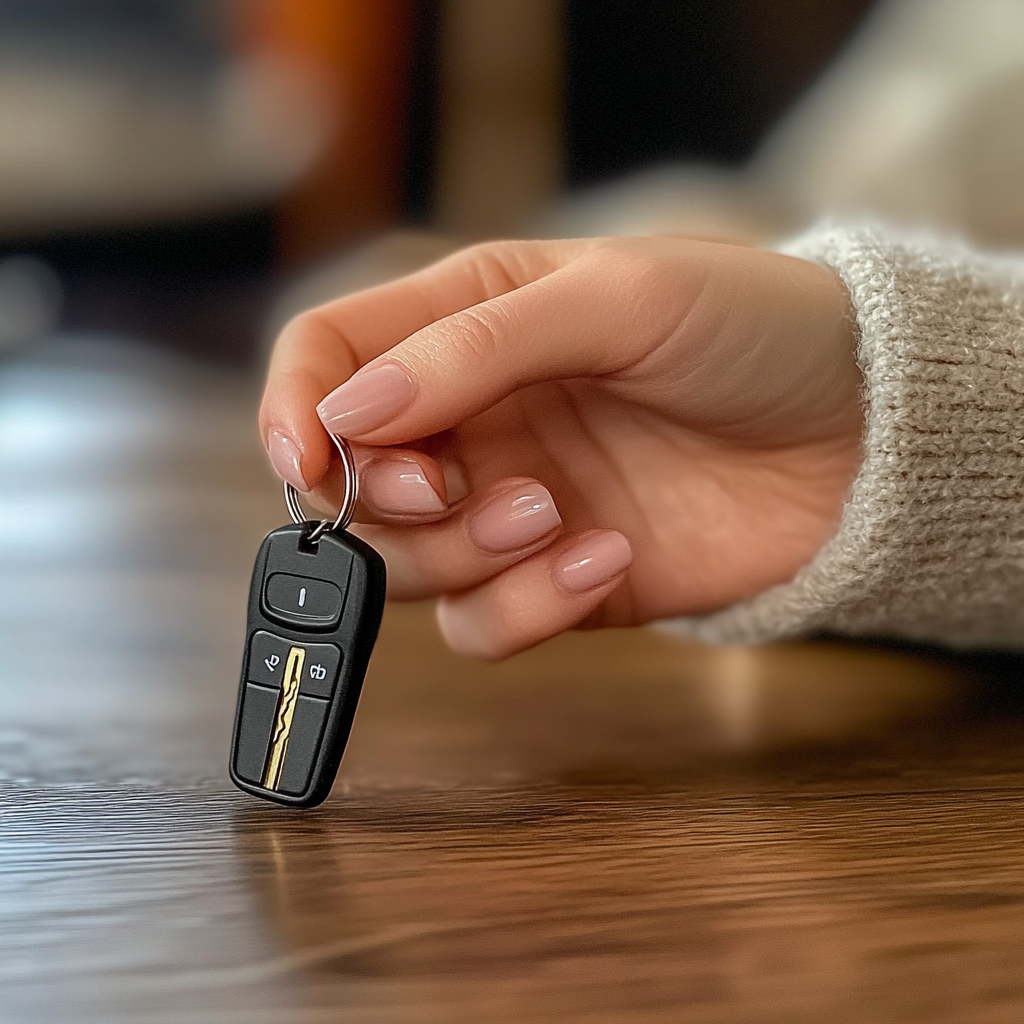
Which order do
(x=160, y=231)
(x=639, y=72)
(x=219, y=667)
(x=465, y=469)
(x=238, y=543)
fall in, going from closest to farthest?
(x=465, y=469)
(x=219, y=667)
(x=238, y=543)
(x=639, y=72)
(x=160, y=231)

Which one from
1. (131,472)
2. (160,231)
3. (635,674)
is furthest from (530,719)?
(160,231)

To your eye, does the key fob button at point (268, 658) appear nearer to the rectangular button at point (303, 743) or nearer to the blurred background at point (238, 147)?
the rectangular button at point (303, 743)

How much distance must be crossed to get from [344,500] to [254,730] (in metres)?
0.09

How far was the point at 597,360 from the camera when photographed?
0.47 meters

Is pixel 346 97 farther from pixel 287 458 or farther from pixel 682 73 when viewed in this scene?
pixel 287 458

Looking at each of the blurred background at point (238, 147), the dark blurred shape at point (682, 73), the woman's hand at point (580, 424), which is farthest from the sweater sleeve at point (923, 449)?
the blurred background at point (238, 147)

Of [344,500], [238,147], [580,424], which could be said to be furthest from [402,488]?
[238,147]

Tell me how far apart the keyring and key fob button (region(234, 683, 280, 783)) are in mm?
56

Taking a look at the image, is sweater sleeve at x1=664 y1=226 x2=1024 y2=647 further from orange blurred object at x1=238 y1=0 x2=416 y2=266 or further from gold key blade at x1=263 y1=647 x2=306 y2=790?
orange blurred object at x1=238 y1=0 x2=416 y2=266

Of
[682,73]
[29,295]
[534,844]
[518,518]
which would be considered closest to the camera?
[534,844]

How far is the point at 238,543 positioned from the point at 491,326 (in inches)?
31.9

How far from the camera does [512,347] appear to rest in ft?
1.42

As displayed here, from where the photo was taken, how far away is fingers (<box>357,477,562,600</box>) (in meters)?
0.48

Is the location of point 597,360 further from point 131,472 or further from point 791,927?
point 131,472
